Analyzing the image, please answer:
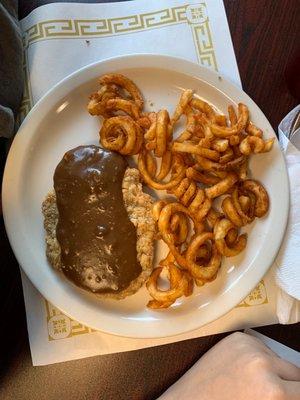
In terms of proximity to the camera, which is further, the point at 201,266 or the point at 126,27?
the point at 126,27

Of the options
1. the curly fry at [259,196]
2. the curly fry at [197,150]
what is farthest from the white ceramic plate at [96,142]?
the curly fry at [197,150]

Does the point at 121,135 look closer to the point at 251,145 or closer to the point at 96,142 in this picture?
the point at 96,142

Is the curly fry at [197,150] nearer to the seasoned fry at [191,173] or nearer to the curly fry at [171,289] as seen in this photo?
the seasoned fry at [191,173]

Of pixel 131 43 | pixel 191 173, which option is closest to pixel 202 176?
pixel 191 173

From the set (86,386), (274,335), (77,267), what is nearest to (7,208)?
(77,267)

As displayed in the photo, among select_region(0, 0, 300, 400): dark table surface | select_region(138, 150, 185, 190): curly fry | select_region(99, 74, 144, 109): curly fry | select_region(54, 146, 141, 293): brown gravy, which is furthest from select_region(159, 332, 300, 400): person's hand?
select_region(99, 74, 144, 109): curly fry

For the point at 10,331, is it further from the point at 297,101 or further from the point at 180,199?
the point at 297,101
